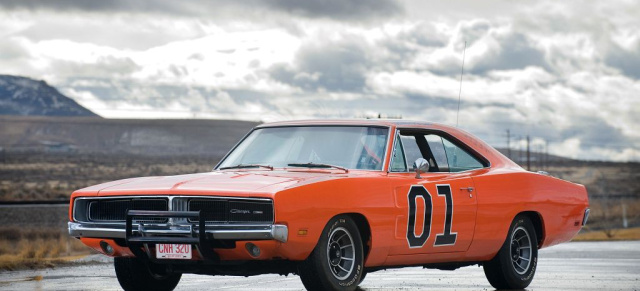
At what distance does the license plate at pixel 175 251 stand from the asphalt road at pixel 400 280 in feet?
7.43

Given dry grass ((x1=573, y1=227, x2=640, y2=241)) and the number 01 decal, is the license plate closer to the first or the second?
the number 01 decal

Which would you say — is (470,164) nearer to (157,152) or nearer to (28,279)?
(28,279)

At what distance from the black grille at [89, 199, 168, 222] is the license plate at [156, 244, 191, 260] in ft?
0.70

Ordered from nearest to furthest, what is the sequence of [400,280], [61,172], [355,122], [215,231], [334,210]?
[215,231] → [334,210] → [355,122] → [400,280] → [61,172]

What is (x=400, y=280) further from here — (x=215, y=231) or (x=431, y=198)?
(x=215, y=231)

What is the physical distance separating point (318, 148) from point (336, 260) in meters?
1.38

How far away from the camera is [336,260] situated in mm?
8500

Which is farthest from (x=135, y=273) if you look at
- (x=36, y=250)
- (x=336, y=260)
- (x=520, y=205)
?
(x=36, y=250)

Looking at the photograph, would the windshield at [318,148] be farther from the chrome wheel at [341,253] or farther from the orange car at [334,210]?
the chrome wheel at [341,253]

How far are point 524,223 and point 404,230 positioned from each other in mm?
2118

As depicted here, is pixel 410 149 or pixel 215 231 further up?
pixel 410 149

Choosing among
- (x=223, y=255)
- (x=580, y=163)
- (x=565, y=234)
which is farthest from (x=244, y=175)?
(x=580, y=163)

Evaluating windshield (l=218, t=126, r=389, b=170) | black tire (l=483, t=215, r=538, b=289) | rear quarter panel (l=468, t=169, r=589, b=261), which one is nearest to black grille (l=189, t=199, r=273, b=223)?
windshield (l=218, t=126, r=389, b=170)

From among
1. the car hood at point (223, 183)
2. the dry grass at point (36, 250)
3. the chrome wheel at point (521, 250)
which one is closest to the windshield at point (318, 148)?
the car hood at point (223, 183)
